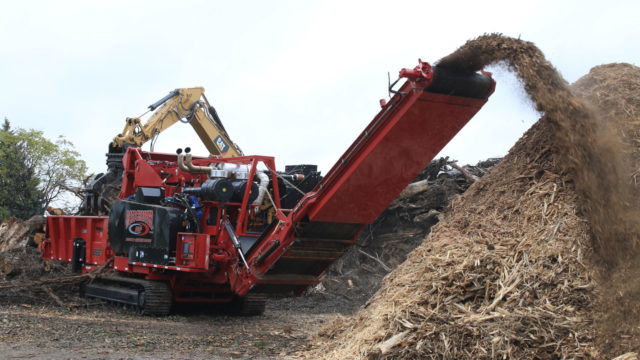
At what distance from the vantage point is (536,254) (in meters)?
6.14

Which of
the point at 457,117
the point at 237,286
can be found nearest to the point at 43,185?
the point at 237,286

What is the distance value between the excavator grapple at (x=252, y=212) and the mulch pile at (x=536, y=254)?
2.48ft

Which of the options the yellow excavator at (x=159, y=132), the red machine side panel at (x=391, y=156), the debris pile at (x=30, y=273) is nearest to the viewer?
the red machine side panel at (x=391, y=156)

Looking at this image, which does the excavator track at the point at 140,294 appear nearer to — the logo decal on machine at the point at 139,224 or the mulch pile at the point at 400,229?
the logo decal on machine at the point at 139,224

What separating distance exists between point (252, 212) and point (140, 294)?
226cm

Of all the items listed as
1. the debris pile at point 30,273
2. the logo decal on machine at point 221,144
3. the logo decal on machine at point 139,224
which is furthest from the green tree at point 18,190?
the logo decal on machine at point 139,224

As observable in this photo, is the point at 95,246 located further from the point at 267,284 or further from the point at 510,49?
the point at 510,49

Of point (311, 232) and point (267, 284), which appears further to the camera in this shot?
point (267, 284)

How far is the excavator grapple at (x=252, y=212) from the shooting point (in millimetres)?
7762

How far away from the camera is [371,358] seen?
6.08 m

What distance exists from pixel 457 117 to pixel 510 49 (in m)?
1.11

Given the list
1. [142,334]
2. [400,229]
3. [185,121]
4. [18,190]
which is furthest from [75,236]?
[18,190]

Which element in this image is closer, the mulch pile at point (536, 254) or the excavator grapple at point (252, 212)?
the mulch pile at point (536, 254)

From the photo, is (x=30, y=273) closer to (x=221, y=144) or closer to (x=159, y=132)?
(x=159, y=132)
